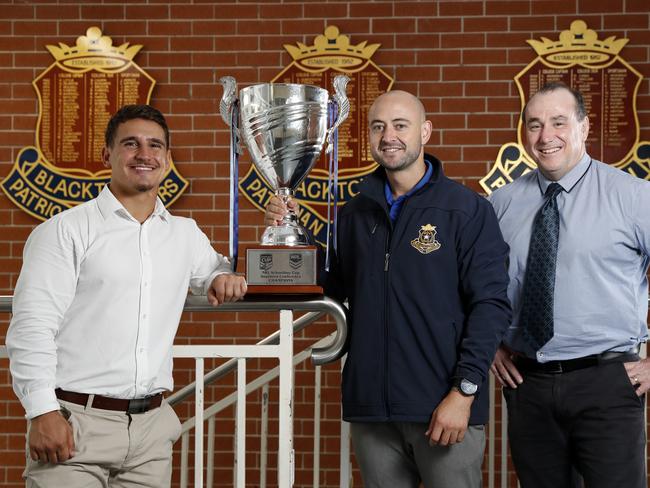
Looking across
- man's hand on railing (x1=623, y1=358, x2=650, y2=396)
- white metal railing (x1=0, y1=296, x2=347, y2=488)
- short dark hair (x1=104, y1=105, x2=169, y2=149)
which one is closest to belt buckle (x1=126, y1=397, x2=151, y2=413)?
white metal railing (x1=0, y1=296, x2=347, y2=488)

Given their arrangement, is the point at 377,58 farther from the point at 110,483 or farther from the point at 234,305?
the point at 110,483

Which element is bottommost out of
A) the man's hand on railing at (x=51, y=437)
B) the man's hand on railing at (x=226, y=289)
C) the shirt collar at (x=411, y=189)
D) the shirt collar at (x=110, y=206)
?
the man's hand on railing at (x=51, y=437)

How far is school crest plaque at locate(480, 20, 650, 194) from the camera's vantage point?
385 cm

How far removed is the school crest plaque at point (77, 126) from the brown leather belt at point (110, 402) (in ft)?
7.06

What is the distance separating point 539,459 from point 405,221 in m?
0.72

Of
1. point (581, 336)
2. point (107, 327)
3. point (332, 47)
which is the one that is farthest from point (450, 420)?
point (332, 47)

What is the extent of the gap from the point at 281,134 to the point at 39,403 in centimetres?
89

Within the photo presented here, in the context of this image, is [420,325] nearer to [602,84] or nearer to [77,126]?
[602,84]

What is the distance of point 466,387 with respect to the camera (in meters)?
1.93

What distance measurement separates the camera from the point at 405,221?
205 centimetres

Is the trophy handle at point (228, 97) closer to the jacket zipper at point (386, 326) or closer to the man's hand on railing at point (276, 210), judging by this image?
the man's hand on railing at point (276, 210)

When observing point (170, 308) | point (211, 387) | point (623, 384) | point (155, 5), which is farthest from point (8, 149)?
point (623, 384)

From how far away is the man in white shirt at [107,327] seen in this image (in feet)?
5.84

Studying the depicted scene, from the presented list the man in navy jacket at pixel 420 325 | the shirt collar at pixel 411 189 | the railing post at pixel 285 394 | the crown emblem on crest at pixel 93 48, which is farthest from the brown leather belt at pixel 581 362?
the crown emblem on crest at pixel 93 48
